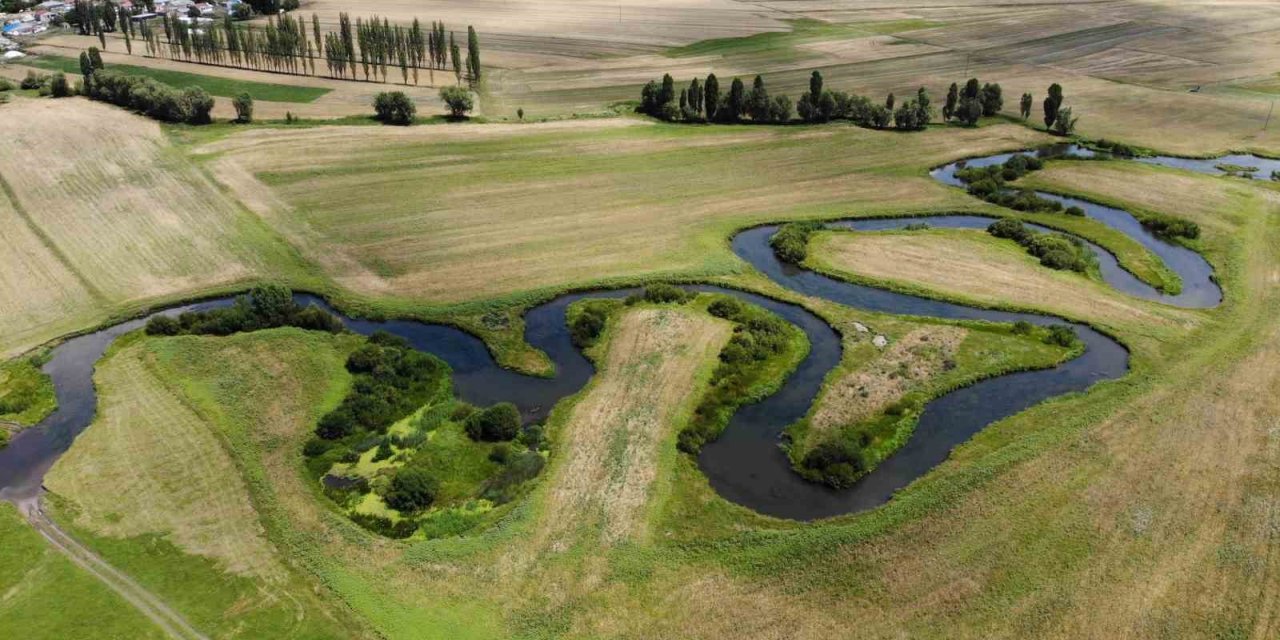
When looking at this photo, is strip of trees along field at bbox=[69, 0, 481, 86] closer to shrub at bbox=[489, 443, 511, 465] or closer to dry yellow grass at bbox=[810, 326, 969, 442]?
dry yellow grass at bbox=[810, 326, 969, 442]

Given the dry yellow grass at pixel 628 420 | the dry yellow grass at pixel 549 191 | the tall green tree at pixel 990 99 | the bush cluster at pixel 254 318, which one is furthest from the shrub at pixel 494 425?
the tall green tree at pixel 990 99

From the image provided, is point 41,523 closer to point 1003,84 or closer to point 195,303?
point 195,303

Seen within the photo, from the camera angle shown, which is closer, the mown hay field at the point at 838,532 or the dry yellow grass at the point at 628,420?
the mown hay field at the point at 838,532

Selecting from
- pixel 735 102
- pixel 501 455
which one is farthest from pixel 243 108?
pixel 501 455

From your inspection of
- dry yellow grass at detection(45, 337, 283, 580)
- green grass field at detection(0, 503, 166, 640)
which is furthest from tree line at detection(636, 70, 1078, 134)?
green grass field at detection(0, 503, 166, 640)

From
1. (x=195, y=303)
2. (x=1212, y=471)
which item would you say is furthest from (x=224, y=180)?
(x=1212, y=471)

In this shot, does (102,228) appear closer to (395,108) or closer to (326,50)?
(395,108)

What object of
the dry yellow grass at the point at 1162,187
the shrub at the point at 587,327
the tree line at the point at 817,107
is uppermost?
the tree line at the point at 817,107

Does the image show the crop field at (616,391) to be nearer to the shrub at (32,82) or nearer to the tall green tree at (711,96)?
the tall green tree at (711,96)
